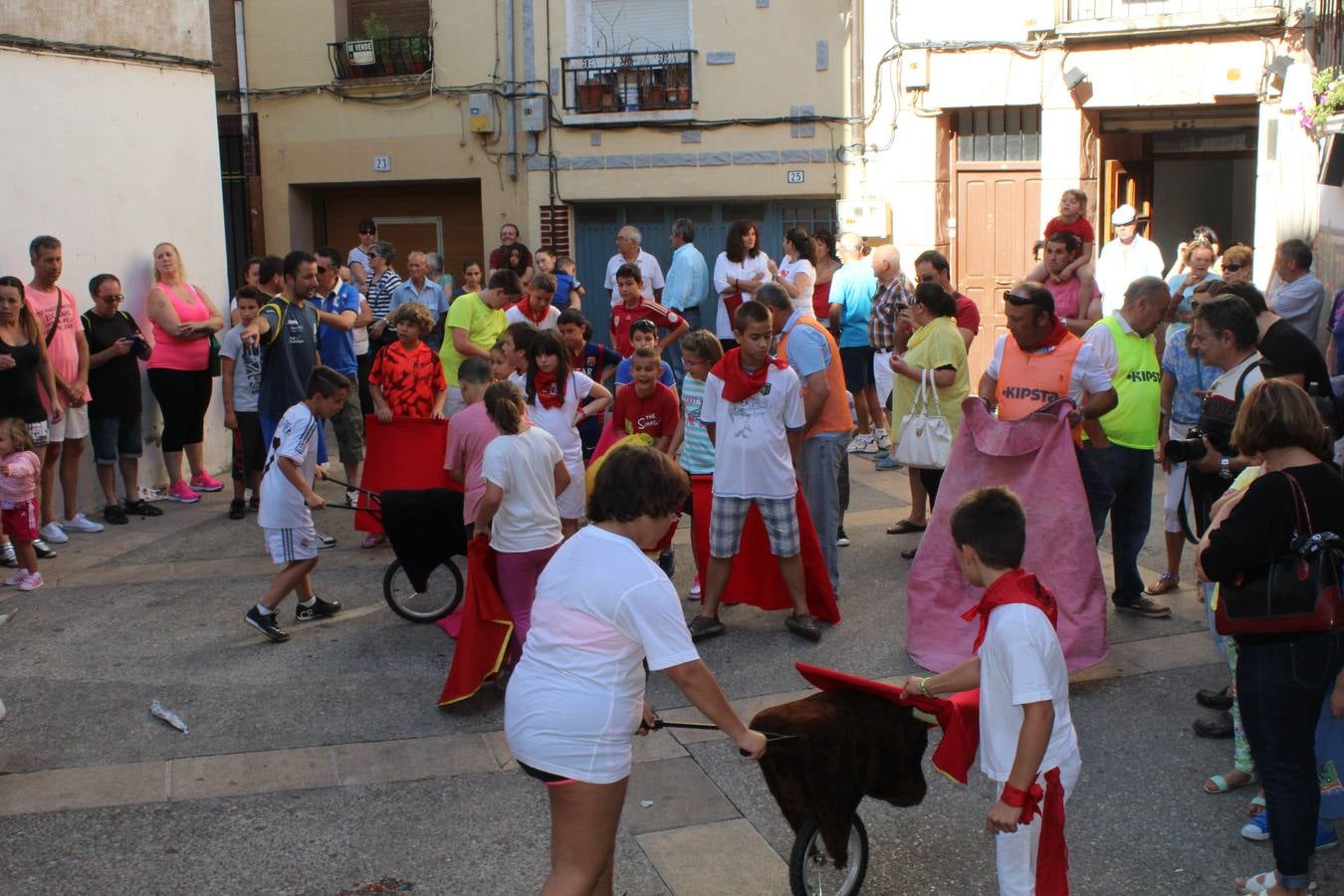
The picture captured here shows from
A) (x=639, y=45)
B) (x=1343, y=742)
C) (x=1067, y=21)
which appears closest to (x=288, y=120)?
(x=639, y=45)

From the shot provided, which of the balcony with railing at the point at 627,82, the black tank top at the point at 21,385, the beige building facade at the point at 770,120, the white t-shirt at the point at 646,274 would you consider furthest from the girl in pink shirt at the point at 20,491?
the balcony with railing at the point at 627,82

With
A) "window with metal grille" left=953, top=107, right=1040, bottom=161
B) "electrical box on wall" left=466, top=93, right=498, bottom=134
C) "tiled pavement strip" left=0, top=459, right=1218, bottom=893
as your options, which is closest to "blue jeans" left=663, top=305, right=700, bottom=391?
"window with metal grille" left=953, top=107, right=1040, bottom=161

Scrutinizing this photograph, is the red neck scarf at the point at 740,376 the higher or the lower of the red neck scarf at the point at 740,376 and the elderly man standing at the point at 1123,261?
the lower

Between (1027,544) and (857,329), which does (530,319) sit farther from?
(1027,544)

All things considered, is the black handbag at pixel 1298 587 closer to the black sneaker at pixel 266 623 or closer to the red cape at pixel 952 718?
the red cape at pixel 952 718

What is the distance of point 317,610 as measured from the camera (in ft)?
24.6

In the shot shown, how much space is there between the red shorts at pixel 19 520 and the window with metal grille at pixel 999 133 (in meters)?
10.8

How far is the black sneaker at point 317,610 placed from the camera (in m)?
7.46

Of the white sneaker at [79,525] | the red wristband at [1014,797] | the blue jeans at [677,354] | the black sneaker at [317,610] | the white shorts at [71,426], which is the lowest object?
the black sneaker at [317,610]

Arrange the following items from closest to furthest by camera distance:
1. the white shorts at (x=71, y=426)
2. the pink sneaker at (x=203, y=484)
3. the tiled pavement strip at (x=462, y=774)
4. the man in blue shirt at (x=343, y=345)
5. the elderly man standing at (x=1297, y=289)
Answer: the tiled pavement strip at (x=462, y=774)
the elderly man standing at (x=1297, y=289)
the white shorts at (x=71, y=426)
the man in blue shirt at (x=343, y=345)
the pink sneaker at (x=203, y=484)

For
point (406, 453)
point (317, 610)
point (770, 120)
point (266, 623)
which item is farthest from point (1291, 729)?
point (770, 120)

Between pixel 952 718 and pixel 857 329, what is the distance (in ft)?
25.9

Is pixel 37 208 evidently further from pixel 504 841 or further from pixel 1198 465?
pixel 1198 465

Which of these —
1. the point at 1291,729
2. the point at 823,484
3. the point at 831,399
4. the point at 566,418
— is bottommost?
the point at 1291,729
